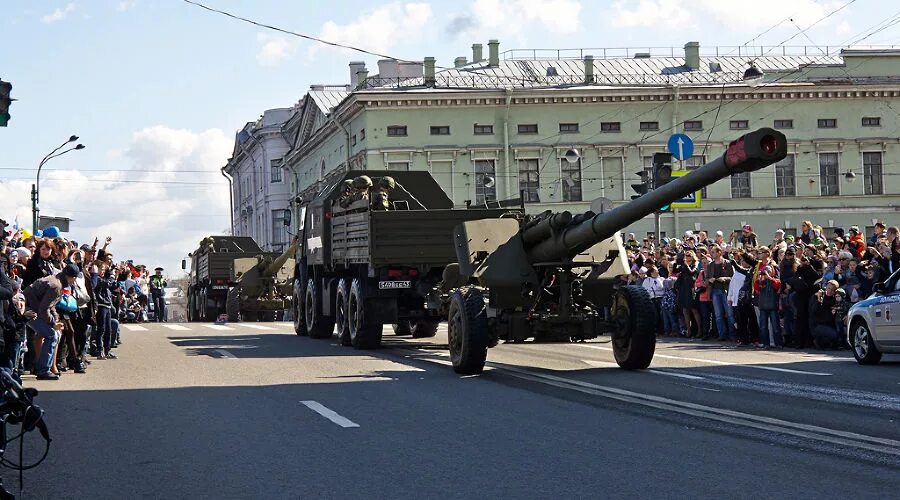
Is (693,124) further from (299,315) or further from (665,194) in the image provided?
(665,194)

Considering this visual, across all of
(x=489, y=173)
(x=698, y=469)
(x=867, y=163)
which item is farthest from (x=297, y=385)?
(x=867, y=163)

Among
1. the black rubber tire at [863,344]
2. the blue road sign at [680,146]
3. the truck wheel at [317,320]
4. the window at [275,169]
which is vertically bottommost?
the black rubber tire at [863,344]

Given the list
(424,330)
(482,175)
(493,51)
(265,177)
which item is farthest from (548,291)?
(265,177)

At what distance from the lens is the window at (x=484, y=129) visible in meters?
64.9

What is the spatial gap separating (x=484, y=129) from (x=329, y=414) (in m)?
53.3

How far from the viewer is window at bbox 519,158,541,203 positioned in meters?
65.1

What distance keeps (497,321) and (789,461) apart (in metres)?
8.26

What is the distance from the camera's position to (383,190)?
2391 cm

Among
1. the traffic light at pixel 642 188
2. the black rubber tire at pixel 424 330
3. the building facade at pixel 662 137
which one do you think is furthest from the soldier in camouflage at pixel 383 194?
the building facade at pixel 662 137

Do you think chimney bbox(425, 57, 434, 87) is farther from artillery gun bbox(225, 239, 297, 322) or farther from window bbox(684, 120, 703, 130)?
artillery gun bbox(225, 239, 297, 322)

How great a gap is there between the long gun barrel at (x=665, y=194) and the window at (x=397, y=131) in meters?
47.9

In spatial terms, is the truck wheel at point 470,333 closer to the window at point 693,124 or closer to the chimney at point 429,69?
the window at point 693,124

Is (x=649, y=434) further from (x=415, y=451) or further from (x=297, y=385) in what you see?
(x=297, y=385)

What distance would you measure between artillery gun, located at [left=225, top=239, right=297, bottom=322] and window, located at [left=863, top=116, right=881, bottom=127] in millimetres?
34080
